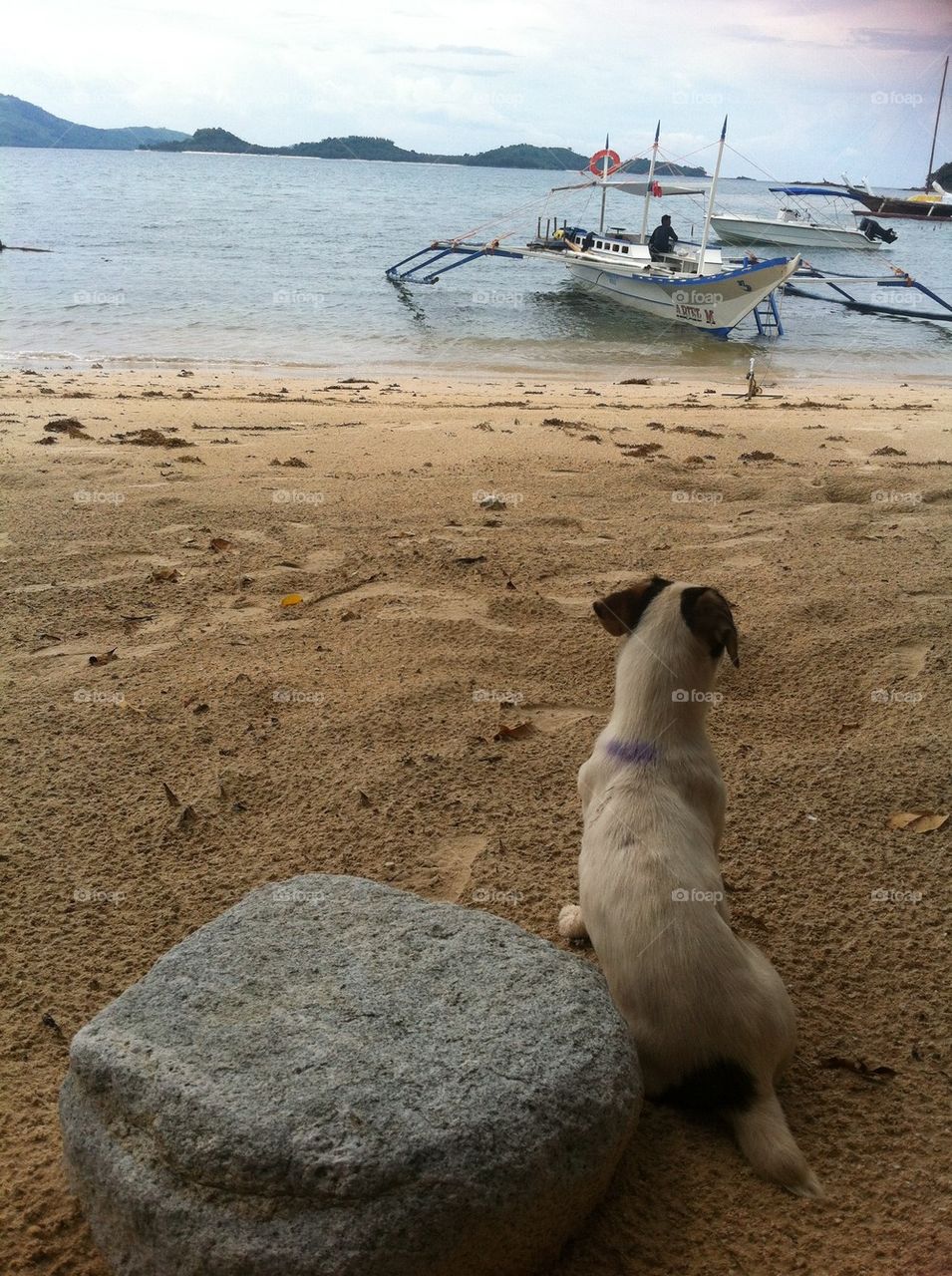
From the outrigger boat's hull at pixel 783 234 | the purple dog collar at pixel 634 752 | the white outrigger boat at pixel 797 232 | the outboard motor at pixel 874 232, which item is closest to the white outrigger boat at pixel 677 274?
the outboard motor at pixel 874 232

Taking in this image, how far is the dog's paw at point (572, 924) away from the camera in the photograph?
9.75 ft

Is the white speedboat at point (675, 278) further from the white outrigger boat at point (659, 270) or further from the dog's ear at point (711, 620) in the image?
the dog's ear at point (711, 620)

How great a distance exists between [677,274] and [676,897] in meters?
25.3

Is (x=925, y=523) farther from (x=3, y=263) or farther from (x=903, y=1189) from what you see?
(x=3, y=263)

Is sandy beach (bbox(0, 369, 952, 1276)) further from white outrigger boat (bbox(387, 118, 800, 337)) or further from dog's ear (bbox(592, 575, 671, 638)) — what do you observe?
white outrigger boat (bbox(387, 118, 800, 337))

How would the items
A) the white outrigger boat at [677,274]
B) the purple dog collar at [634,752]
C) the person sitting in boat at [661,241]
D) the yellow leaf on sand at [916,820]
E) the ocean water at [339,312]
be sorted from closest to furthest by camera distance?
1. the purple dog collar at [634,752]
2. the yellow leaf on sand at [916,820]
3. the ocean water at [339,312]
4. the white outrigger boat at [677,274]
5. the person sitting in boat at [661,241]

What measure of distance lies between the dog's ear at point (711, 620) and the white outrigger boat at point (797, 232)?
43.2 m

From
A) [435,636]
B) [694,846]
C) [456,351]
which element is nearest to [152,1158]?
[694,846]

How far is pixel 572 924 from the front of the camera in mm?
2984

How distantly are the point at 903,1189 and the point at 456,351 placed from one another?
19.0 meters

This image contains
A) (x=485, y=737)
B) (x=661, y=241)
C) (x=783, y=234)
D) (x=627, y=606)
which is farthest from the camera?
(x=783, y=234)

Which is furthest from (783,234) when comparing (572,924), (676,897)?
(676,897)

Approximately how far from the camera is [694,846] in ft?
8.69

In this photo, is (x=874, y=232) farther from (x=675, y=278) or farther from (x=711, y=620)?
(x=711, y=620)
